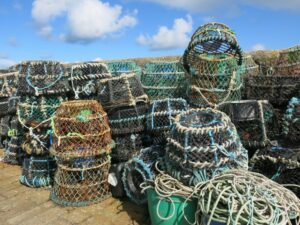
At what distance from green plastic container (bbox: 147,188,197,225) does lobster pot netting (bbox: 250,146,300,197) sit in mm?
1196

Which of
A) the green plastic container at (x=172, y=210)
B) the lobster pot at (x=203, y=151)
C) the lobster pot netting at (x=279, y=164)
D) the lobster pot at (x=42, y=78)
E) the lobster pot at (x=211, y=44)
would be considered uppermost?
the lobster pot at (x=211, y=44)

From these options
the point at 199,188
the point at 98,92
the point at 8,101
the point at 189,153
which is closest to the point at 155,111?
the point at 98,92

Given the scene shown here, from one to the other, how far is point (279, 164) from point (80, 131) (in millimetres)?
2778

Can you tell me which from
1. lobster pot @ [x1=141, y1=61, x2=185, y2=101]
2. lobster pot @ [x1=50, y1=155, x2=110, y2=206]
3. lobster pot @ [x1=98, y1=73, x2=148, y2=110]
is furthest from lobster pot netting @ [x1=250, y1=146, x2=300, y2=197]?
lobster pot @ [x1=141, y1=61, x2=185, y2=101]

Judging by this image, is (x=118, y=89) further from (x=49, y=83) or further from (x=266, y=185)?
(x=266, y=185)

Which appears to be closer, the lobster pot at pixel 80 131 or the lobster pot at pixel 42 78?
the lobster pot at pixel 80 131

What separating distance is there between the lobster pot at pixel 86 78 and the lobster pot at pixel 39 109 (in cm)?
35

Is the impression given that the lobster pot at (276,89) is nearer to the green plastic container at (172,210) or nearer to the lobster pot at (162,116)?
the lobster pot at (162,116)

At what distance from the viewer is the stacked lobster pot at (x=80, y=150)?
4969 millimetres

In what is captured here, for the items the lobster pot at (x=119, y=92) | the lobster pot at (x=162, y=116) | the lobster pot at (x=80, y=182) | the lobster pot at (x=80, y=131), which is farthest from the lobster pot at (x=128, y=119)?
the lobster pot at (x=80, y=182)

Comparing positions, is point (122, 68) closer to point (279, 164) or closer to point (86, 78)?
point (86, 78)

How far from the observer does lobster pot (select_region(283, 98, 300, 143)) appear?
4227mm

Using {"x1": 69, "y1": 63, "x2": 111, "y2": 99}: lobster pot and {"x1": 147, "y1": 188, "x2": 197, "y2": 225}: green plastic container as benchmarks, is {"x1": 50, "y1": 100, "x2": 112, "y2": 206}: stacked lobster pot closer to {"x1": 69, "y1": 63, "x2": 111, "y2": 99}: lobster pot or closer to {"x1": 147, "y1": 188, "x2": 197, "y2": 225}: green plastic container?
{"x1": 69, "y1": 63, "x2": 111, "y2": 99}: lobster pot

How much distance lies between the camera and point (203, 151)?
3641mm
